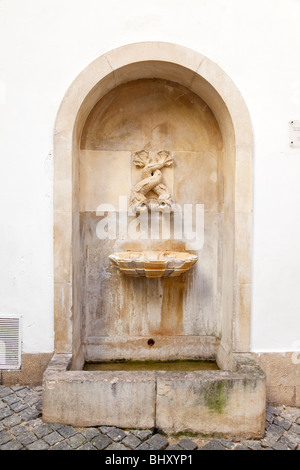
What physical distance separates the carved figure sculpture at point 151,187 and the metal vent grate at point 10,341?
1.60 m

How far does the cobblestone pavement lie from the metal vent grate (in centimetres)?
46

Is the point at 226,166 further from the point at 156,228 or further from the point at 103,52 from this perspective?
the point at 103,52

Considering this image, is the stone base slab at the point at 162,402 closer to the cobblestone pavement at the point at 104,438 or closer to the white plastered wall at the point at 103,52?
the cobblestone pavement at the point at 104,438

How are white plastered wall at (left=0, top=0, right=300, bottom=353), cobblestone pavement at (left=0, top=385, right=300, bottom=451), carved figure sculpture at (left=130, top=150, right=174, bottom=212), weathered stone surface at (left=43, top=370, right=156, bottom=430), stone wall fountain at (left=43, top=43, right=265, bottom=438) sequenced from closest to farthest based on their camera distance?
cobblestone pavement at (left=0, top=385, right=300, bottom=451)
weathered stone surface at (left=43, top=370, right=156, bottom=430)
white plastered wall at (left=0, top=0, right=300, bottom=353)
stone wall fountain at (left=43, top=43, right=265, bottom=438)
carved figure sculpture at (left=130, top=150, right=174, bottom=212)

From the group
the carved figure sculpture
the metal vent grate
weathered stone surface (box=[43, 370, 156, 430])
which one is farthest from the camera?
the carved figure sculpture

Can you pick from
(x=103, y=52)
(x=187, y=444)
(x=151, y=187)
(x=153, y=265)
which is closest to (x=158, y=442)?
(x=187, y=444)

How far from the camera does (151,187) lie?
3578mm

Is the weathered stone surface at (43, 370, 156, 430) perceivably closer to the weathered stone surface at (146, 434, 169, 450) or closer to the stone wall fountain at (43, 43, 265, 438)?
the weathered stone surface at (146, 434, 169, 450)

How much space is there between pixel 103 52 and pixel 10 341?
2.82 m

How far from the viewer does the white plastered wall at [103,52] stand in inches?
119

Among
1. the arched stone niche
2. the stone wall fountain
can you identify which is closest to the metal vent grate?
the arched stone niche

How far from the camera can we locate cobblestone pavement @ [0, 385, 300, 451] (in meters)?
2.49

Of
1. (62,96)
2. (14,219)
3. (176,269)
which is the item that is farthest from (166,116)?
(14,219)

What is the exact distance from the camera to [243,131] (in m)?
3.11
